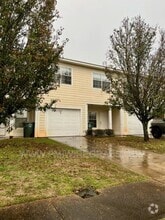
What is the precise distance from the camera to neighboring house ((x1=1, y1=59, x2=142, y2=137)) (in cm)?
1767

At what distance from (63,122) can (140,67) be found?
6.97m

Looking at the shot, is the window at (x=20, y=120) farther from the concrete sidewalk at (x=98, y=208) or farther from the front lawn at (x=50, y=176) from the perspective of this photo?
the concrete sidewalk at (x=98, y=208)

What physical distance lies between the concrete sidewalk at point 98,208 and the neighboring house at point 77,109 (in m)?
11.9

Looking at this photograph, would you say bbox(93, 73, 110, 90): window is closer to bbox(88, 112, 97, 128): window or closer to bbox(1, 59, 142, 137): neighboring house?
bbox(1, 59, 142, 137): neighboring house

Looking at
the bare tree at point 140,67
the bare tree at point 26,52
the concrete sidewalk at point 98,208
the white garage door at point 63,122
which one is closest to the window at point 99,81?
the white garage door at point 63,122

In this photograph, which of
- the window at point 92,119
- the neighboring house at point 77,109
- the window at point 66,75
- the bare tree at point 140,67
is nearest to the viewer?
the bare tree at point 140,67

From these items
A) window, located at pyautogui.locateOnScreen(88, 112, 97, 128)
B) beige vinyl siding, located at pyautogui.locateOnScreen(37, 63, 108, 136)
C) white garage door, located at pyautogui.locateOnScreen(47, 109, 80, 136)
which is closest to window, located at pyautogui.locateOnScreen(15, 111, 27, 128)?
white garage door, located at pyautogui.locateOnScreen(47, 109, 80, 136)

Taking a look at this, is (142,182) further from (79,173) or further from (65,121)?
(65,121)

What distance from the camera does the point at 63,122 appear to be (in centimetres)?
1853

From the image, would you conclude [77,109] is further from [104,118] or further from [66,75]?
[104,118]

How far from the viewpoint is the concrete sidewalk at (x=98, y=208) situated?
4465 millimetres

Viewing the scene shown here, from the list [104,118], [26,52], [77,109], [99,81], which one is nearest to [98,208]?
[26,52]

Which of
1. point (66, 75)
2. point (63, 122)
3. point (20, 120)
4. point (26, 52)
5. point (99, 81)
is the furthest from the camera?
point (99, 81)

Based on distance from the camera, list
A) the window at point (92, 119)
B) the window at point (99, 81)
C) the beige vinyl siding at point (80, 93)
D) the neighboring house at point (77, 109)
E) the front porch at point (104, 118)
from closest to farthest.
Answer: the neighboring house at point (77, 109), the beige vinyl siding at point (80, 93), the window at point (99, 81), the window at point (92, 119), the front porch at point (104, 118)
